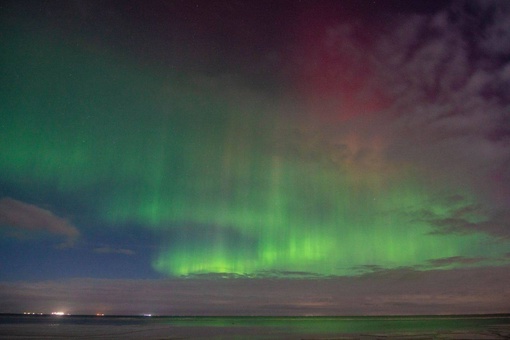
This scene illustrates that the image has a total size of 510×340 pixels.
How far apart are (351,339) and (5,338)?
49.7m

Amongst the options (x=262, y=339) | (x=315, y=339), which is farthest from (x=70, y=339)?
(x=315, y=339)

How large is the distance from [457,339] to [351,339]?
44.5ft

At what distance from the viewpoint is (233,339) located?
161 ft

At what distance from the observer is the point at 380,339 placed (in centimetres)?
4734

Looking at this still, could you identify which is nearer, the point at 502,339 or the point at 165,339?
the point at 502,339

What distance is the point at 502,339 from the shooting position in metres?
44.4

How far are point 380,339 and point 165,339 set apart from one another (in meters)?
30.0

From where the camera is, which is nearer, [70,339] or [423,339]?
[423,339]

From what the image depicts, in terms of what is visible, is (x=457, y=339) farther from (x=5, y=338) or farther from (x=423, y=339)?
(x=5, y=338)

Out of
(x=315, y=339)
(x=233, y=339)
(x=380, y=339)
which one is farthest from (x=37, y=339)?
(x=380, y=339)

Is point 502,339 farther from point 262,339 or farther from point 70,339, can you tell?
point 70,339

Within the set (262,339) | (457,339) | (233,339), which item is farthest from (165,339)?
(457,339)

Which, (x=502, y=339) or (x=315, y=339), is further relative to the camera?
(x=315, y=339)

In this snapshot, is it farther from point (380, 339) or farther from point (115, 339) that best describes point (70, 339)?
point (380, 339)
